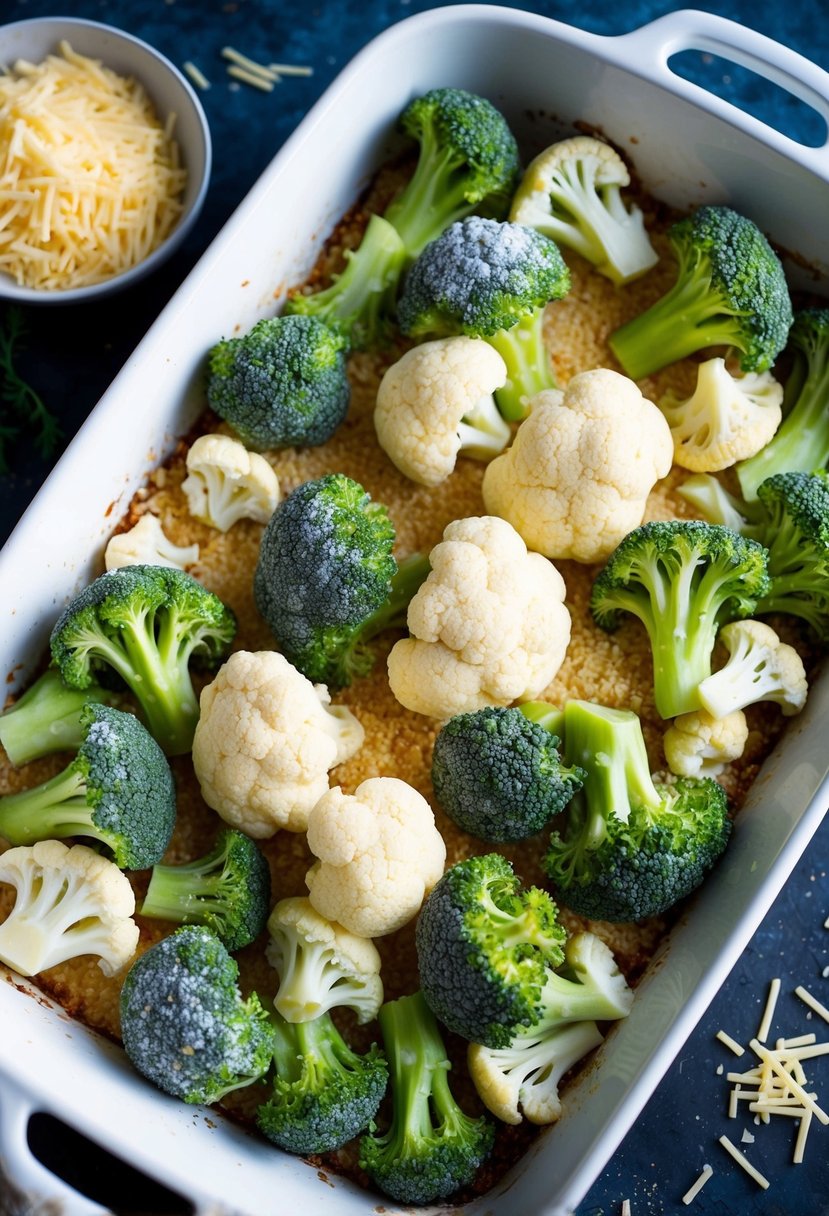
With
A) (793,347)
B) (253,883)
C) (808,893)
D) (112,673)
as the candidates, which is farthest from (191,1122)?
(793,347)

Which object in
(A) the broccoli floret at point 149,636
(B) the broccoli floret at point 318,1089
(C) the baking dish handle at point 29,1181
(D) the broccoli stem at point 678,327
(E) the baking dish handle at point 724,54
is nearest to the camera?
(C) the baking dish handle at point 29,1181

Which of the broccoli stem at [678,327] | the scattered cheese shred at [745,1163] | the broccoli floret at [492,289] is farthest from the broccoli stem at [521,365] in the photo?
the scattered cheese shred at [745,1163]

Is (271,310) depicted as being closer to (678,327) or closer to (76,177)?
(76,177)

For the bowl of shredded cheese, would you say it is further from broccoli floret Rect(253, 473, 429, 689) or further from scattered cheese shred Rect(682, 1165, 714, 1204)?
scattered cheese shred Rect(682, 1165, 714, 1204)

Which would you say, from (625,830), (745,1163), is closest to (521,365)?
(625,830)

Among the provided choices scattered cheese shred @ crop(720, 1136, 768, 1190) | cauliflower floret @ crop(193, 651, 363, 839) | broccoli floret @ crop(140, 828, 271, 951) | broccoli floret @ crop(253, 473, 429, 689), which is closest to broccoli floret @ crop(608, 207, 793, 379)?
broccoli floret @ crop(253, 473, 429, 689)

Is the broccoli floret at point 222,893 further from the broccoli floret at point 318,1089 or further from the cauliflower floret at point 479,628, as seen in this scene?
the cauliflower floret at point 479,628

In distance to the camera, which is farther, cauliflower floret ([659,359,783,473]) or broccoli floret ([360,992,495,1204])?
cauliflower floret ([659,359,783,473])
